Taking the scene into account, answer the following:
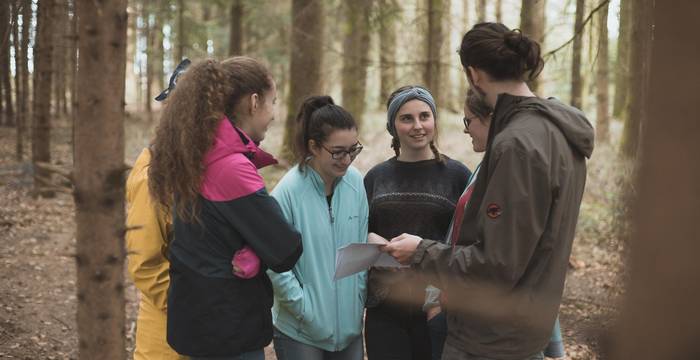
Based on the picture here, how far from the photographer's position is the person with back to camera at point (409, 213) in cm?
355

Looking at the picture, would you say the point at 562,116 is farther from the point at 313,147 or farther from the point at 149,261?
the point at 149,261

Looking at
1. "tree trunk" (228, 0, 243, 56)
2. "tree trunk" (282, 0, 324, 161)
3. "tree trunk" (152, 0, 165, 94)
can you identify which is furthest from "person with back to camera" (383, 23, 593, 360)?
"tree trunk" (152, 0, 165, 94)

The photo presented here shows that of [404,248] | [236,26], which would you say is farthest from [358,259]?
[236,26]

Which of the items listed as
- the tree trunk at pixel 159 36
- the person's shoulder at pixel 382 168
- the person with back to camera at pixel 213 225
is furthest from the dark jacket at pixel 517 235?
the tree trunk at pixel 159 36

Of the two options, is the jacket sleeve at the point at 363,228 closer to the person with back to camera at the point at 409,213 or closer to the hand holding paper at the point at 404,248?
the person with back to camera at the point at 409,213

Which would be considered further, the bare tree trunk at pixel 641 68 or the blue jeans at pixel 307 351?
the blue jeans at pixel 307 351

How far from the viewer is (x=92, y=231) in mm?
2309

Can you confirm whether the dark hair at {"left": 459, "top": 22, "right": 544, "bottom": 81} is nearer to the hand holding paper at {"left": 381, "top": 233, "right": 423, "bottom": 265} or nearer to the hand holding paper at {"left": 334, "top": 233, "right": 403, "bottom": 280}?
the hand holding paper at {"left": 381, "top": 233, "right": 423, "bottom": 265}

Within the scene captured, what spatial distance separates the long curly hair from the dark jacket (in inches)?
39.9

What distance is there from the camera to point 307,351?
11.0ft

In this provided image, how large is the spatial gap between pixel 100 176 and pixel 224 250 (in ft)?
2.14

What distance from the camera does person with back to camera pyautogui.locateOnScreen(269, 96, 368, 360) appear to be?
3.33 m

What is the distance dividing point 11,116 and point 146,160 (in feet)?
66.8

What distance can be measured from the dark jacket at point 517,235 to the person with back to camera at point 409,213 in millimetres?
801
